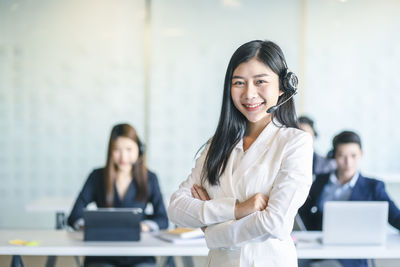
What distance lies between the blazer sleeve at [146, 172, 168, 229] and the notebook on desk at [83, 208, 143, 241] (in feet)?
1.90

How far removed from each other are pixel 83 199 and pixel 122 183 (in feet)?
0.93

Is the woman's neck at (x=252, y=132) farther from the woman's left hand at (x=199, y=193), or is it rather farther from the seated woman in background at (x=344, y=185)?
the seated woman in background at (x=344, y=185)

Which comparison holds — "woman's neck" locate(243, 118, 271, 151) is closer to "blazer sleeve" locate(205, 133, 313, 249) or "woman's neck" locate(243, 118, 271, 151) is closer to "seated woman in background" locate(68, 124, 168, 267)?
"blazer sleeve" locate(205, 133, 313, 249)

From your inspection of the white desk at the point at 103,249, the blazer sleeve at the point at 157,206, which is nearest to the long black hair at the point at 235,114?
the white desk at the point at 103,249

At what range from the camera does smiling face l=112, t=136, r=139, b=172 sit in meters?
3.69

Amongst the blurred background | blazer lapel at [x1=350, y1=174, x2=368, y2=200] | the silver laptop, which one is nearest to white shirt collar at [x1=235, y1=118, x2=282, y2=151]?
the silver laptop

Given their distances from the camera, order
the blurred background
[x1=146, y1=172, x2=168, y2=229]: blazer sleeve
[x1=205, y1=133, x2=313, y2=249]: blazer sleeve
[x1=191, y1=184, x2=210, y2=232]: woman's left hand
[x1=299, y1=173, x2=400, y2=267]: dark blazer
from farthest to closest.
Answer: the blurred background < [x1=146, y1=172, x2=168, y2=229]: blazer sleeve < [x1=299, y1=173, x2=400, y2=267]: dark blazer < [x1=191, y1=184, x2=210, y2=232]: woman's left hand < [x1=205, y1=133, x2=313, y2=249]: blazer sleeve

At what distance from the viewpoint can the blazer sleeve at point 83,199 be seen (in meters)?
3.62

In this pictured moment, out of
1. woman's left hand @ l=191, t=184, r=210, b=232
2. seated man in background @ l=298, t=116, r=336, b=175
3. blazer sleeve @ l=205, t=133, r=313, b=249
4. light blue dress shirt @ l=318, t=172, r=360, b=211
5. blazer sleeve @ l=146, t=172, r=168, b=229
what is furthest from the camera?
seated man in background @ l=298, t=116, r=336, b=175

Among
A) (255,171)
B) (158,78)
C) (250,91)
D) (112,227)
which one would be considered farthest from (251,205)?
(158,78)

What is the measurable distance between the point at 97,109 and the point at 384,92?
3.16 metres

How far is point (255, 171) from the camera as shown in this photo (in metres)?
1.80

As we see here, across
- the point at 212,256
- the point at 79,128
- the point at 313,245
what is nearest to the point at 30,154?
the point at 79,128

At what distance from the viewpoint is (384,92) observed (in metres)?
6.05
